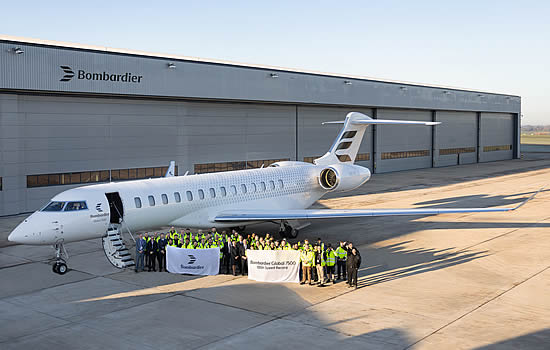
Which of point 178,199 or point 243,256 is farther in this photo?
point 178,199

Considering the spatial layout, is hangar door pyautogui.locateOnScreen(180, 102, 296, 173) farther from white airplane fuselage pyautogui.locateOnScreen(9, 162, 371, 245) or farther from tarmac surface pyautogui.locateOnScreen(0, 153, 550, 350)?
tarmac surface pyautogui.locateOnScreen(0, 153, 550, 350)

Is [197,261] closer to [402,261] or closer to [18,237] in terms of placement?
[18,237]

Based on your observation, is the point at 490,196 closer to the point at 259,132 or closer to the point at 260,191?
the point at 259,132

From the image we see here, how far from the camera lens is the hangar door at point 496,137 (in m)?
75.9

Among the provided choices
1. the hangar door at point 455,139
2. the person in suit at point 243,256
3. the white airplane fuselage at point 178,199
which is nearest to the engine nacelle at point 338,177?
the white airplane fuselage at point 178,199

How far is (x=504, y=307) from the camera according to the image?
555 inches

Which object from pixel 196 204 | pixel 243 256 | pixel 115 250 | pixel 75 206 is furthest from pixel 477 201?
pixel 75 206

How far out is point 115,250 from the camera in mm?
18344

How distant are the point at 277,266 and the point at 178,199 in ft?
18.3

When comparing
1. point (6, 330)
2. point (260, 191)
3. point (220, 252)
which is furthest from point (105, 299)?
point (260, 191)

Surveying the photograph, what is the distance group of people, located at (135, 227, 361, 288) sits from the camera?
1642cm

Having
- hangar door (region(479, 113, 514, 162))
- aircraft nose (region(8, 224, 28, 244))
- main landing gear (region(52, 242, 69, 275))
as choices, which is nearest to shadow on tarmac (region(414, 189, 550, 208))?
main landing gear (region(52, 242, 69, 275))

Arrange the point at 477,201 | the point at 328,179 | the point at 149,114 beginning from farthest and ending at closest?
the point at 477,201 < the point at 149,114 < the point at 328,179

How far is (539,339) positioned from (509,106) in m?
75.8
